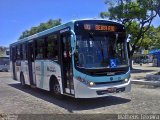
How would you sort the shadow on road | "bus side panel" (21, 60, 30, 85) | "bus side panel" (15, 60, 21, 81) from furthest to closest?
"bus side panel" (15, 60, 21, 81), "bus side panel" (21, 60, 30, 85), the shadow on road

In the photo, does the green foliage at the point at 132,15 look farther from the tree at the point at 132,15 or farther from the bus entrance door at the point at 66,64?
the bus entrance door at the point at 66,64

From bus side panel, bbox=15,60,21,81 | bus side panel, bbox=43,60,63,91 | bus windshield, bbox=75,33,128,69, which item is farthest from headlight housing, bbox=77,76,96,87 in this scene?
bus side panel, bbox=15,60,21,81

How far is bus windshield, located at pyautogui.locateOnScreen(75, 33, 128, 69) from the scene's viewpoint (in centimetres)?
1249

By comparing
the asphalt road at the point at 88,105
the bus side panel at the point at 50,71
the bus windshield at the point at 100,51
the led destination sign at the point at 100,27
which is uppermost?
the led destination sign at the point at 100,27

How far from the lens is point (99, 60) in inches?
498

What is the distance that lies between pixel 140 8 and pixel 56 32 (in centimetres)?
2860

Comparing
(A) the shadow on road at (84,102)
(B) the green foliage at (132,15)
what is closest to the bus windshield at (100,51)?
(A) the shadow on road at (84,102)

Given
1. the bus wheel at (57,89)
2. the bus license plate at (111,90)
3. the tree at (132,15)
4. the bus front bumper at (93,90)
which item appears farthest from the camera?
the tree at (132,15)

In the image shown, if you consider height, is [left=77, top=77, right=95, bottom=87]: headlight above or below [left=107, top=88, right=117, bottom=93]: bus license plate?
above

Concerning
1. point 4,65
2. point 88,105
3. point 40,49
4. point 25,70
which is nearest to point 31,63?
point 25,70

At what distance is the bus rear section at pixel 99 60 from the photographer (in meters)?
12.5

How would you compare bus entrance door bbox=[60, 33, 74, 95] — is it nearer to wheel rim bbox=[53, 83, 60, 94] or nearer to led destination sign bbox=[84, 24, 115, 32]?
led destination sign bbox=[84, 24, 115, 32]

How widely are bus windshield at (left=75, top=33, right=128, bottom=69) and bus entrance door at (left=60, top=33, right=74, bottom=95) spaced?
55cm

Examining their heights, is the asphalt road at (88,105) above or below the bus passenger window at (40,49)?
below
